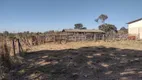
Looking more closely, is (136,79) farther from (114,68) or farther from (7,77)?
(7,77)

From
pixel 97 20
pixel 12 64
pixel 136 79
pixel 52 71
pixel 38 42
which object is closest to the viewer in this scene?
pixel 136 79

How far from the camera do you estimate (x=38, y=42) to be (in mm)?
17719

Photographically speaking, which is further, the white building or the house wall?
the house wall

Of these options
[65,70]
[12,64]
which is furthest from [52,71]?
[12,64]

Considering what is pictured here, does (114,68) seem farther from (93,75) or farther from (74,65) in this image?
(74,65)

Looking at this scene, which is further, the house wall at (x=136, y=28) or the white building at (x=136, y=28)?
the house wall at (x=136, y=28)

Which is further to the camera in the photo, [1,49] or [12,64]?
[12,64]

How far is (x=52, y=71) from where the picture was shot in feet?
18.5

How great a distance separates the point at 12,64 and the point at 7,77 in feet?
4.65

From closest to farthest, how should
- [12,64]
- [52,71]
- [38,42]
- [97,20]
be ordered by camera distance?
1. [52,71]
2. [12,64]
3. [38,42]
4. [97,20]

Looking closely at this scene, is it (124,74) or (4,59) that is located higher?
(4,59)

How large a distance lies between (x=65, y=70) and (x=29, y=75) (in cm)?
137

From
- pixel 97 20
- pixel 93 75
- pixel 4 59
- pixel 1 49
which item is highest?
pixel 97 20

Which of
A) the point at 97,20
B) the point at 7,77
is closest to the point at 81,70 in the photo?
the point at 7,77
